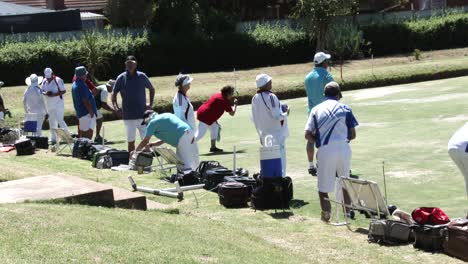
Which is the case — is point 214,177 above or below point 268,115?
below

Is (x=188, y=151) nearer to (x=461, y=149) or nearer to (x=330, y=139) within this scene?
(x=330, y=139)

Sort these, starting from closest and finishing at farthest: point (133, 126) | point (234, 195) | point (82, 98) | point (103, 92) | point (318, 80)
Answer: point (234, 195) → point (318, 80) → point (133, 126) → point (82, 98) → point (103, 92)

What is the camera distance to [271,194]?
12195 millimetres

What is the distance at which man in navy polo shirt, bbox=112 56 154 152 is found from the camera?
1805cm

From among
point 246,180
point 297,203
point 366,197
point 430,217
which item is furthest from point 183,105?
point 430,217

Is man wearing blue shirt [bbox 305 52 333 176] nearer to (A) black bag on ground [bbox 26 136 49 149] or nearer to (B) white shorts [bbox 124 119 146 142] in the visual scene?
(B) white shorts [bbox 124 119 146 142]

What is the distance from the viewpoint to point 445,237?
9.22 m

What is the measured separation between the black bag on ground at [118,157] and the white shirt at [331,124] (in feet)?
22.4

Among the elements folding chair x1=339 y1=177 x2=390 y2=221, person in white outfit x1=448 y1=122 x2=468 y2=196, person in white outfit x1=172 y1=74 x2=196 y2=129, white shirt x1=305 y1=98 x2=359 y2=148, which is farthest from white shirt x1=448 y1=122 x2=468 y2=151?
person in white outfit x1=172 y1=74 x2=196 y2=129

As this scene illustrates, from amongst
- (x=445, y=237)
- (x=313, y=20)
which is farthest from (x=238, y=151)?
(x=313, y=20)

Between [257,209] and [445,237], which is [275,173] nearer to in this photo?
[257,209]

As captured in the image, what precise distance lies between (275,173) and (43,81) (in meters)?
11.0

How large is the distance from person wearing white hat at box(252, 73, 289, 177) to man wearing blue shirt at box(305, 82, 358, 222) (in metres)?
2.32

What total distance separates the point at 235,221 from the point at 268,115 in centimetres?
254
